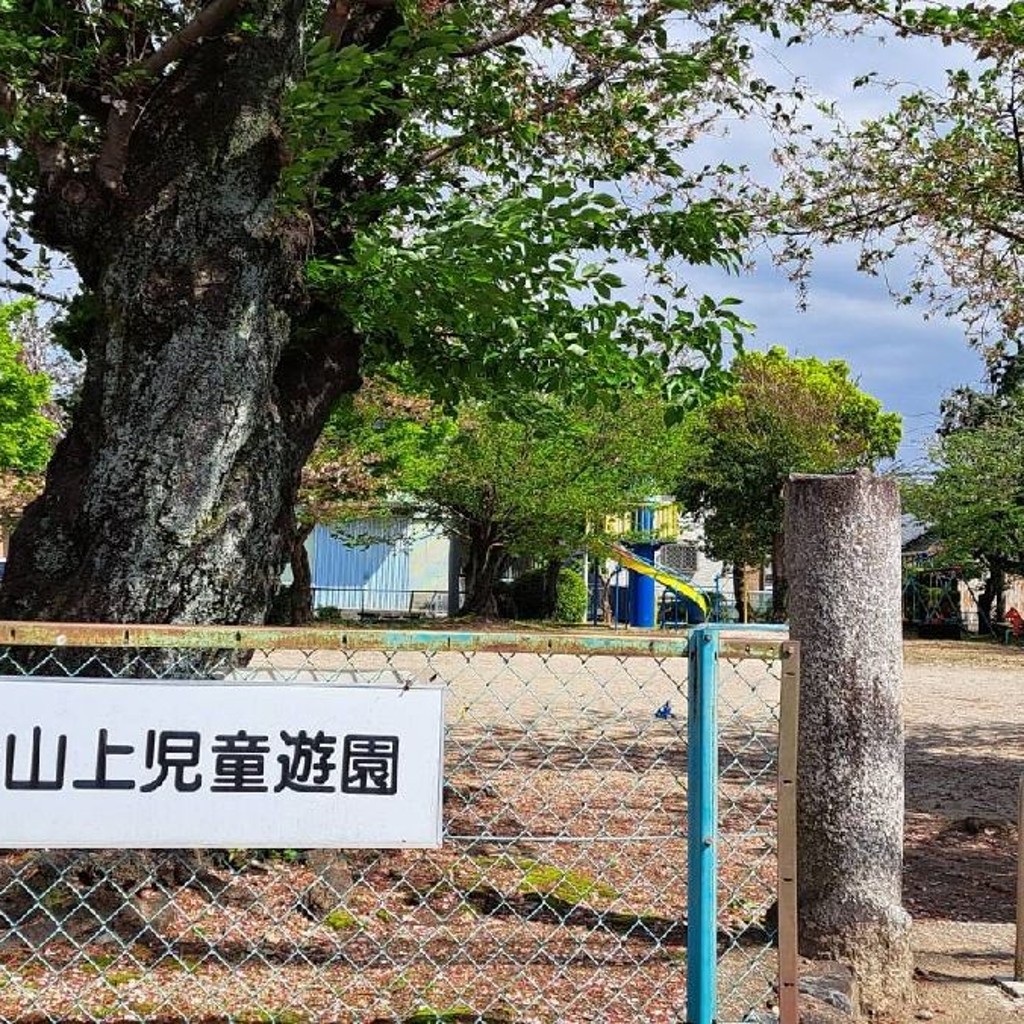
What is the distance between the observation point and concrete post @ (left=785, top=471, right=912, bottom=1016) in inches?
170

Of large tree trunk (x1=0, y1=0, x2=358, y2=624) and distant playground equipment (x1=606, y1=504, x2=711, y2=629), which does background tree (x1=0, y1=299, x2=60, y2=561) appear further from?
large tree trunk (x1=0, y1=0, x2=358, y2=624)

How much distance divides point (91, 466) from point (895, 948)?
397cm

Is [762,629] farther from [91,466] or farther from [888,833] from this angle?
[91,466]

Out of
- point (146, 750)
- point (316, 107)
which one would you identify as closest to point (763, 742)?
point (316, 107)

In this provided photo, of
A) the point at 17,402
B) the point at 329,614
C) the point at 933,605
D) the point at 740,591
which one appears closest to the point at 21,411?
the point at 17,402

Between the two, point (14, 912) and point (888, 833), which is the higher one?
point (888, 833)

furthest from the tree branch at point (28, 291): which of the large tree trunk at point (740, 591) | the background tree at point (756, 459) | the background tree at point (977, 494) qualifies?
the large tree trunk at point (740, 591)

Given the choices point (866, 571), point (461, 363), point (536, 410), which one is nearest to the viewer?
point (866, 571)

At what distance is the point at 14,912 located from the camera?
492 centimetres

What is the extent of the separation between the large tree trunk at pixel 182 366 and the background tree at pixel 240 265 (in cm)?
1

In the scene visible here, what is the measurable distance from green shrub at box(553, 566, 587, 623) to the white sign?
3261 centimetres

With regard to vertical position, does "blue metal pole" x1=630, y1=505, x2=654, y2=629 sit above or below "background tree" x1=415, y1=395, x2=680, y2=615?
below

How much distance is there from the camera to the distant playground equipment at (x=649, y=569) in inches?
1331

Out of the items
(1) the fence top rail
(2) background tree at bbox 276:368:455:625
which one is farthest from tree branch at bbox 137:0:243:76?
(2) background tree at bbox 276:368:455:625
